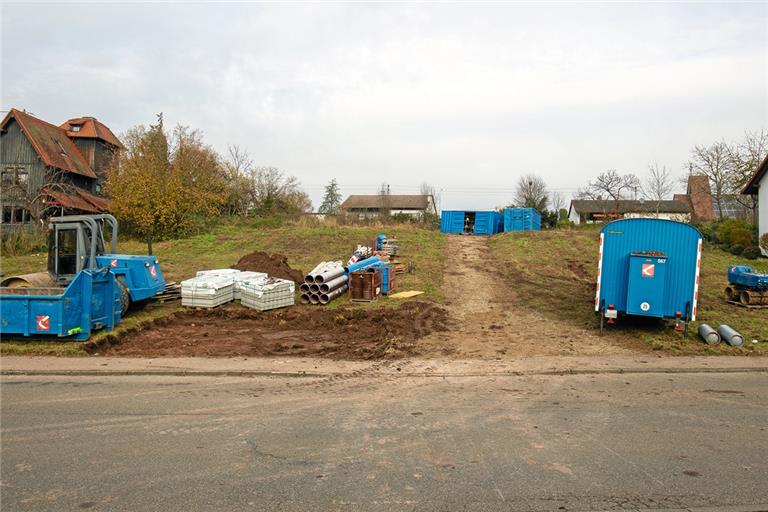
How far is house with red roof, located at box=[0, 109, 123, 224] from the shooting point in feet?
112

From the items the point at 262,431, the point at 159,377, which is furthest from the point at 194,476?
the point at 159,377

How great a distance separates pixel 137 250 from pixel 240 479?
1068 inches

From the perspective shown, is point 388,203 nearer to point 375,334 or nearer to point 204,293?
point 204,293

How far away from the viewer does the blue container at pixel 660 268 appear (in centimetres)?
1199

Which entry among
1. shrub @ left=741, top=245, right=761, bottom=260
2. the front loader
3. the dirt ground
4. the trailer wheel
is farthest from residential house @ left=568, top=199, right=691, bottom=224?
the trailer wheel

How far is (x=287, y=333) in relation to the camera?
1338 cm

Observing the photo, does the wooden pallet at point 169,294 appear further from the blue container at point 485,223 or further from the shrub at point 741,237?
the shrub at point 741,237

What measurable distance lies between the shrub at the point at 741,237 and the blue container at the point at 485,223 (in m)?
14.6

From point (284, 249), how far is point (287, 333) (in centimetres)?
1420

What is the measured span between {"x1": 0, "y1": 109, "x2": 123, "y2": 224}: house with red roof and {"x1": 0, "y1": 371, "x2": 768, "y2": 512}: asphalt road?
1176 inches

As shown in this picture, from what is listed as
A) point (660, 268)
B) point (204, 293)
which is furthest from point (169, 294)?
point (660, 268)

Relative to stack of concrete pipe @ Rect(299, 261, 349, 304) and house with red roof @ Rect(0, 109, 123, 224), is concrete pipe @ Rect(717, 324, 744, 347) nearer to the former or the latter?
stack of concrete pipe @ Rect(299, 261, 349, 304)

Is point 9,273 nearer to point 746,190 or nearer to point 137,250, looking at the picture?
point 137,250

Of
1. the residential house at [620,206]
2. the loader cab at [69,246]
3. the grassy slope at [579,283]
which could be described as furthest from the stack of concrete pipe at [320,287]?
the residential house at [620,206]
